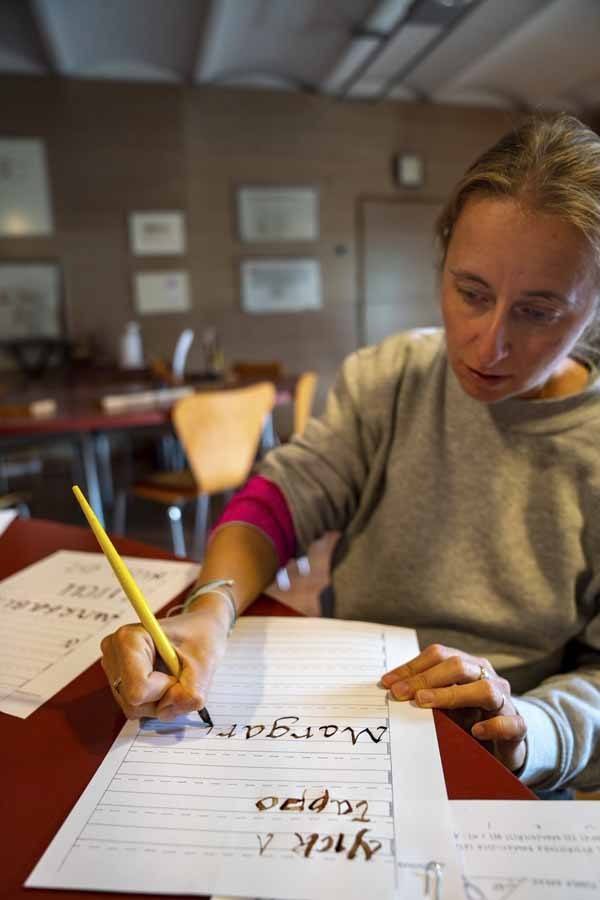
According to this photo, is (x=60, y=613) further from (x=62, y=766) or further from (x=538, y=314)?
(x=538, y=314)

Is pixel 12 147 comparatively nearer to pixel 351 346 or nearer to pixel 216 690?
pixel 351 346

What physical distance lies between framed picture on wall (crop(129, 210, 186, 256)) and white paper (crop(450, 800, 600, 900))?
4.68 metres

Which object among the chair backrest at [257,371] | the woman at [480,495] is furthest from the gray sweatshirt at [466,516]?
the chair backrest at [257,371]

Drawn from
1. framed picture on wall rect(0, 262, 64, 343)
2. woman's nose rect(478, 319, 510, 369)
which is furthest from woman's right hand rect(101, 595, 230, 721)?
framed picture on wall rect(0, 262, 64, 343)

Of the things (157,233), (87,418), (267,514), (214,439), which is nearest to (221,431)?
(214,439)

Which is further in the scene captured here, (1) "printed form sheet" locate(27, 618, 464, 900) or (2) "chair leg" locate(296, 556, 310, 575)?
(2) "chair leg" locate(296, 556, 310, 575)

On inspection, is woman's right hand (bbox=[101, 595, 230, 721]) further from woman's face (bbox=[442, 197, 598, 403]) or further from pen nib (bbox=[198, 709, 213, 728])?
woman's face (bbox=[442, 197, 598, 403])

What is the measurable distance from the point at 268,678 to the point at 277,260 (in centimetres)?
466

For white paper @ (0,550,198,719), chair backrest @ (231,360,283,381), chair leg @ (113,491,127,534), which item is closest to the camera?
white paper @ (0,550,198,719)

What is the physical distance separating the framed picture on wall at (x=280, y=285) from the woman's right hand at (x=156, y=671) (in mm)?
4529

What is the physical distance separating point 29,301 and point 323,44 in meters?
2.57

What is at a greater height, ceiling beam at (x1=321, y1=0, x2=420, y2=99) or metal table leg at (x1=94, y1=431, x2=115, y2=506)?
ceiling beam at (x1=321, y1=0, x2=420, y2=99)

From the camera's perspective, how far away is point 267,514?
0.89 metres

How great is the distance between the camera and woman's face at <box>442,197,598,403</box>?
26.1 inches
